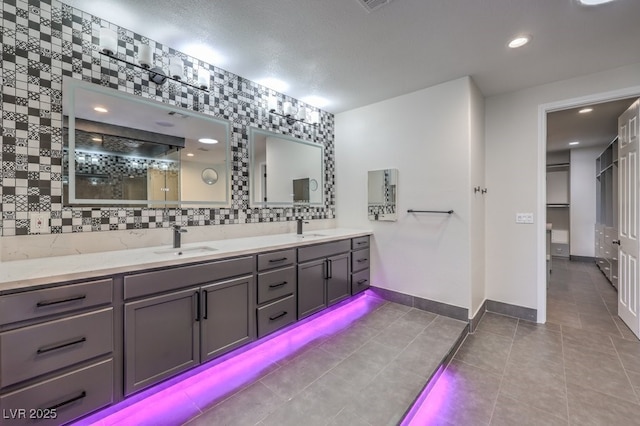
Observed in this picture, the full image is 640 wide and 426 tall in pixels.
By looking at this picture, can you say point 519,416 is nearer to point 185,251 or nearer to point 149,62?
point 185,251

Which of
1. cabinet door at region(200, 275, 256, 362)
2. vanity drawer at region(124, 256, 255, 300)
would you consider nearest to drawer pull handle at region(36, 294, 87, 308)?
vanity drawer at region(124, 256, 255, 300)

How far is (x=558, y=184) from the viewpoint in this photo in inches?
242

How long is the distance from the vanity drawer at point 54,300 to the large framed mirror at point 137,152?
76 centimetres

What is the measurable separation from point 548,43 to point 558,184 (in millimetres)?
5530

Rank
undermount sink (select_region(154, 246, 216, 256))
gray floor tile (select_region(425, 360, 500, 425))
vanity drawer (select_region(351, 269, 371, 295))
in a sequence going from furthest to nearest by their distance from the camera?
vanity drawer (select_region(351, 269, 371, 295)) → undermount sink (select_region(154, 246, 216, 256)) → gray floor tile (select_region(425, 360, 500, 425))

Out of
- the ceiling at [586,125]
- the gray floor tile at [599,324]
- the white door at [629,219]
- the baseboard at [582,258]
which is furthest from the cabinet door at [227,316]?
the baseboard at [582,258]

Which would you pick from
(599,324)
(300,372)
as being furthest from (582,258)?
(300,372)

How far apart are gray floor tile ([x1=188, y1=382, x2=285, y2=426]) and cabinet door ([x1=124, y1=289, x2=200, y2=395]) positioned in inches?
12.8

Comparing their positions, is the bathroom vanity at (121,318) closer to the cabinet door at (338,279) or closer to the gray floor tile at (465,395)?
the cabinet door at (338,279)

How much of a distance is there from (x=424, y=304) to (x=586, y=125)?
3912 millimetres

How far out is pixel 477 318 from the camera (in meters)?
2.84

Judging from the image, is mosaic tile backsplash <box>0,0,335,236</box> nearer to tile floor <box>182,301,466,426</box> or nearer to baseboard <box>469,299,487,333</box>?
tile floor <box>182,301,466,426</box>

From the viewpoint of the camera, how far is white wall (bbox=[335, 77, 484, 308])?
2725 millimetres

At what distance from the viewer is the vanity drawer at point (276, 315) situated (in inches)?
84.4
